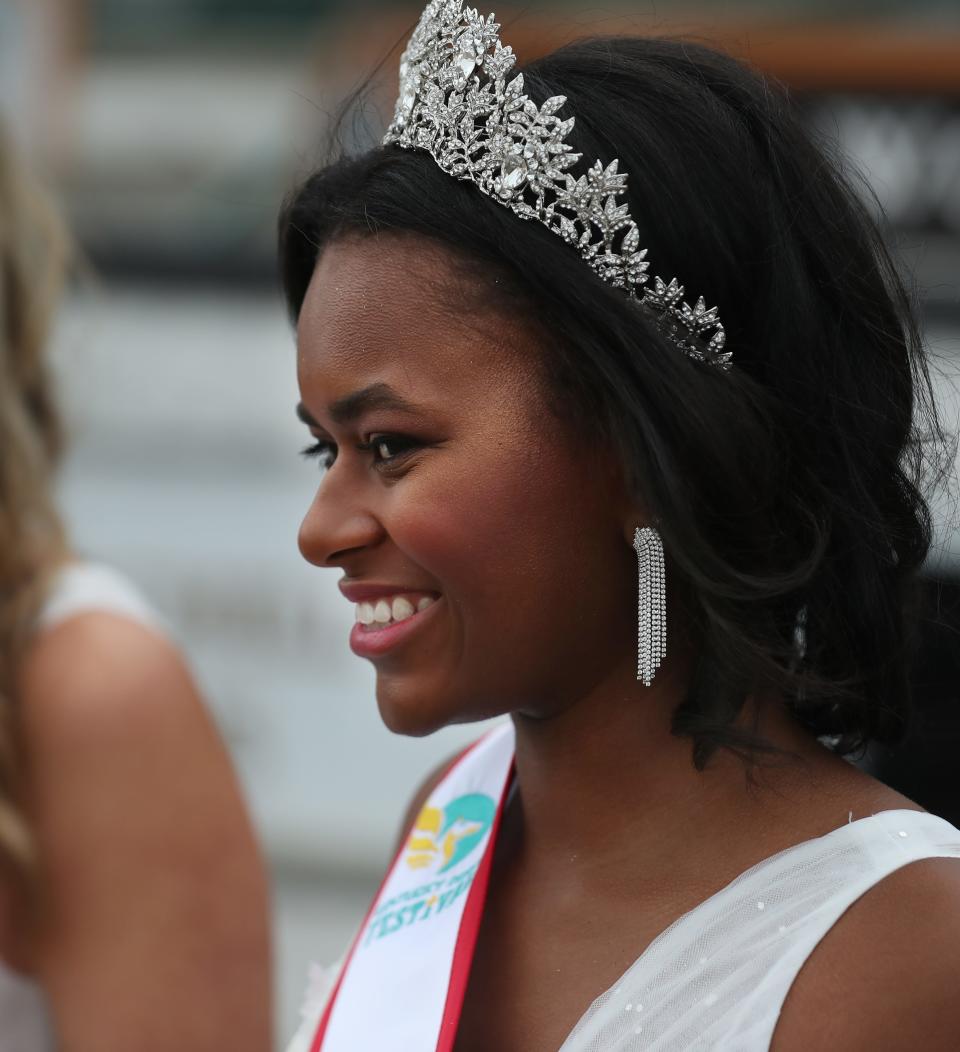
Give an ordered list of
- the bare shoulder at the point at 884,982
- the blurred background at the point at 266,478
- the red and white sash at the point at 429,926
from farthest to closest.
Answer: the blurred background at the point at 266,478
the red and white sash at the point at 429,926
the bare shoulder at the point at 884,982

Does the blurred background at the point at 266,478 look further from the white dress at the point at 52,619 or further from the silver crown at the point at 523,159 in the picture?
the silver crown at the point at 523,159

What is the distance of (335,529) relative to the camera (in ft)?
5.21

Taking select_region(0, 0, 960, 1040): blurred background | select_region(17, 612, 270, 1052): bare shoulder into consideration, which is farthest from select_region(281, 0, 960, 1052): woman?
select_region(0, 0, 960, 1040): blurred background

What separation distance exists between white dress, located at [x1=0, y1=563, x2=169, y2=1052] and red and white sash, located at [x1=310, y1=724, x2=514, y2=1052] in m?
0.67

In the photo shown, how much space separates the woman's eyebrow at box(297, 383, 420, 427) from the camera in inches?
61.1

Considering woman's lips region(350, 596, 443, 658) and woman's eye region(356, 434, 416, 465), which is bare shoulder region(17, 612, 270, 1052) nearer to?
woman's lips region(350, 596, 443, 658)

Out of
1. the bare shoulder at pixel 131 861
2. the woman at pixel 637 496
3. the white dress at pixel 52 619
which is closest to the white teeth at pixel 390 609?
the woman at pixel 637 496

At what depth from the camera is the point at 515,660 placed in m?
1.56

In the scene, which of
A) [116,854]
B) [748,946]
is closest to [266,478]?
[116,854]

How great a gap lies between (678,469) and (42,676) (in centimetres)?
125

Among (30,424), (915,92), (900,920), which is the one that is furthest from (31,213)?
(915,92)

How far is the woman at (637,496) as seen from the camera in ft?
4.92

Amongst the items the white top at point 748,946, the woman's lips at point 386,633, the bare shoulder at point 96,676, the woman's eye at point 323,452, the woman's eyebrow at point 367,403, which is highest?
the woman's eyebrow at point 367,403

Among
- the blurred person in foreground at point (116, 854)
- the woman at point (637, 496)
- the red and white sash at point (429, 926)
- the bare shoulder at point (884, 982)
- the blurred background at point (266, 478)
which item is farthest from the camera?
the blurred background at point (266, 478)
